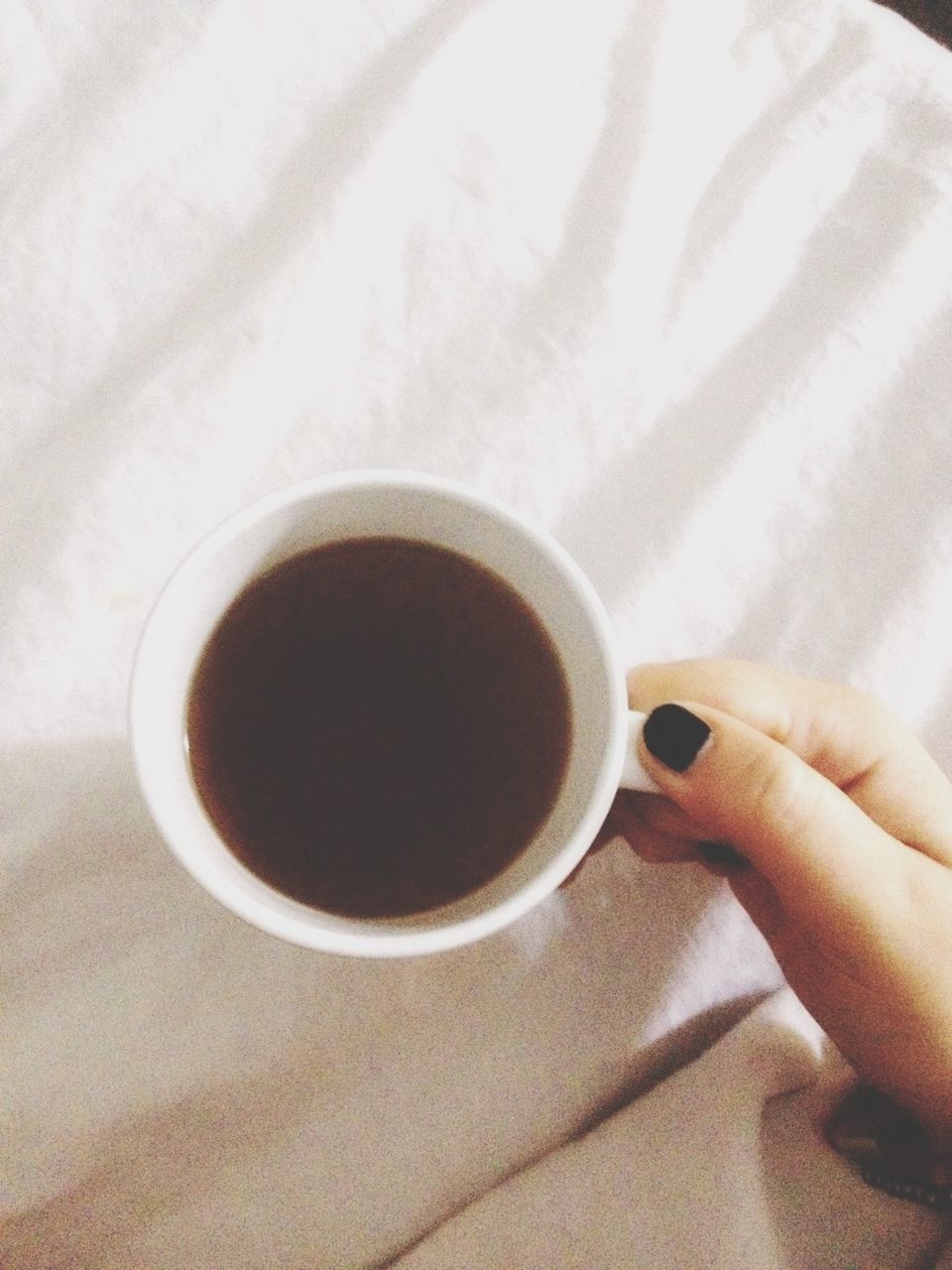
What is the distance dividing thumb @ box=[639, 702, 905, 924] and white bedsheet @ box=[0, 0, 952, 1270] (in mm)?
137

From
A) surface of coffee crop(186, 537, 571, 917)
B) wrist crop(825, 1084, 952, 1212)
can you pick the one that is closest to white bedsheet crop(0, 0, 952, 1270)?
wrist crop(825, 1084, 952, 1212)

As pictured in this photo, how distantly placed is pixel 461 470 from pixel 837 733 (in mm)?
288

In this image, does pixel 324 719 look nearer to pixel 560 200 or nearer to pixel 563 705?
pixel 563 705

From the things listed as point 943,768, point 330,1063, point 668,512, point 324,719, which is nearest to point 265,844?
point 324,719

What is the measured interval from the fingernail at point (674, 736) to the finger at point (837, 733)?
8 centimetres

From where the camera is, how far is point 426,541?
19.5 inches

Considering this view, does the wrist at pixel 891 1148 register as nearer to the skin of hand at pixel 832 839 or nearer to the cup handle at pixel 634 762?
the skin of hand at pixel 832 839

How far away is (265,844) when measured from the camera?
476 millimetres

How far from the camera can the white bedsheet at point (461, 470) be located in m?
0.55

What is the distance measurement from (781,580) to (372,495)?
0.33 metres

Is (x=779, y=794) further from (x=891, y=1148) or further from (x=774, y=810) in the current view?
(x=891, y=1148)

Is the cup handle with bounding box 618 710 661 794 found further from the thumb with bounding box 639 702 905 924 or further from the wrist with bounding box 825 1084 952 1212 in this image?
the wrist with bounding box 825 1084 952 1212

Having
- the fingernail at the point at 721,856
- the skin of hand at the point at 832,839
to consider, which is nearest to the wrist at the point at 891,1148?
the skin of hand at the point at 832,839

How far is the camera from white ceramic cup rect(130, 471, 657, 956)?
389mm
